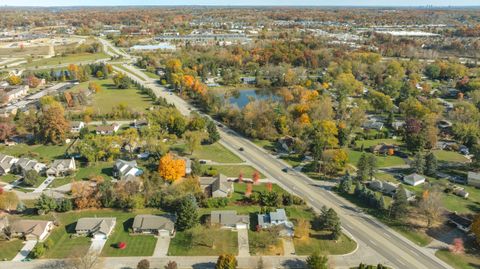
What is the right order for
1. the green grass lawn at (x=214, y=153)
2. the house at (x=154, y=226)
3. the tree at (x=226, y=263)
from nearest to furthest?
the tree at (x=226, y=263) < the house at (x=154, y=226) < the green grass lawn at (x=214, y=153)

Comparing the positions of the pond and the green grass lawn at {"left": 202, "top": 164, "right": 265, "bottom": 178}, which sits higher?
the pond

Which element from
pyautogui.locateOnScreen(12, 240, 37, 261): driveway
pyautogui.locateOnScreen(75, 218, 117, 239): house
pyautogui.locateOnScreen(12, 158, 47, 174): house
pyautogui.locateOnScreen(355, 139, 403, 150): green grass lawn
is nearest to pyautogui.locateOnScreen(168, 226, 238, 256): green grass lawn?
pyautogui.locateOnScreen(75, 218, 117, 239): house

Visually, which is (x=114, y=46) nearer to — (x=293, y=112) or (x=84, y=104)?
(x=84, y=104)

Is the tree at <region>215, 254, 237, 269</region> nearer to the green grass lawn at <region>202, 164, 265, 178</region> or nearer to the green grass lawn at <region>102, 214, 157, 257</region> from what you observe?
the green grass lawn at <region>102, 214, 157, 257</region>

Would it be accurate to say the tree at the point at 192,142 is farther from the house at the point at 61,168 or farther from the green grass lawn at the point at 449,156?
the green grass lawn at the point at 449,156

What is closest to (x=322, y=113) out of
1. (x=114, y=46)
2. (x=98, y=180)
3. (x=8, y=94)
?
(x=98, y=180)

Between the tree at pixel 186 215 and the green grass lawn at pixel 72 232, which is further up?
the tree at pixel 186 215

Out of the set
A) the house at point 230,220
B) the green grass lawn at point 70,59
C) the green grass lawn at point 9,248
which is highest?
the green grass lawn at point 70,59

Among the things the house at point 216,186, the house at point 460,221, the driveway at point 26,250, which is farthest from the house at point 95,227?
the house at point 460,221
